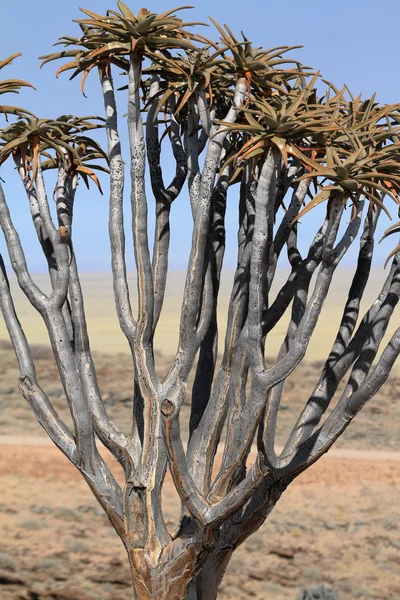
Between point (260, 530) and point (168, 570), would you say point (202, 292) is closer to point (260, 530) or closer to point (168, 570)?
point (168, 570)

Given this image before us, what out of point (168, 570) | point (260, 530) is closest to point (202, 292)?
point (168, 570)

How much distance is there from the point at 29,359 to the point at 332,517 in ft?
20.5

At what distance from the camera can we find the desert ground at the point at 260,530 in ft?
29.9

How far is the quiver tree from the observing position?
5.57m

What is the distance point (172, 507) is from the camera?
11.7 meters

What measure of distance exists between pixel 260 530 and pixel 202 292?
18.5ft

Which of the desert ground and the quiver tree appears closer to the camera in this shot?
the quiver tree

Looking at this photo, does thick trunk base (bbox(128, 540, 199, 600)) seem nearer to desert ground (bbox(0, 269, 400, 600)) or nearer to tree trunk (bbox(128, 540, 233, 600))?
tree trunk (bbox(128, 540, 233, 600))

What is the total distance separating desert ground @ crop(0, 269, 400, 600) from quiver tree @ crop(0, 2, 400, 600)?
315cm

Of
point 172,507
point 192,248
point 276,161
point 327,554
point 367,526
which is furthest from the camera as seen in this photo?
point 172,507

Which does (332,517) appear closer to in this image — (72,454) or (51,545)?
(51,545)

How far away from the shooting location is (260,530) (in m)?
10.9

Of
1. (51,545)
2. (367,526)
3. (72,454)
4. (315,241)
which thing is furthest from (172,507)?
(315,241)

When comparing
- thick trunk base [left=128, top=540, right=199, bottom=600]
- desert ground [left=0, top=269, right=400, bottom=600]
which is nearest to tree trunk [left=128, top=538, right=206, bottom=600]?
thick trunk base [left=128, top=540, right=199, bottom=600]
